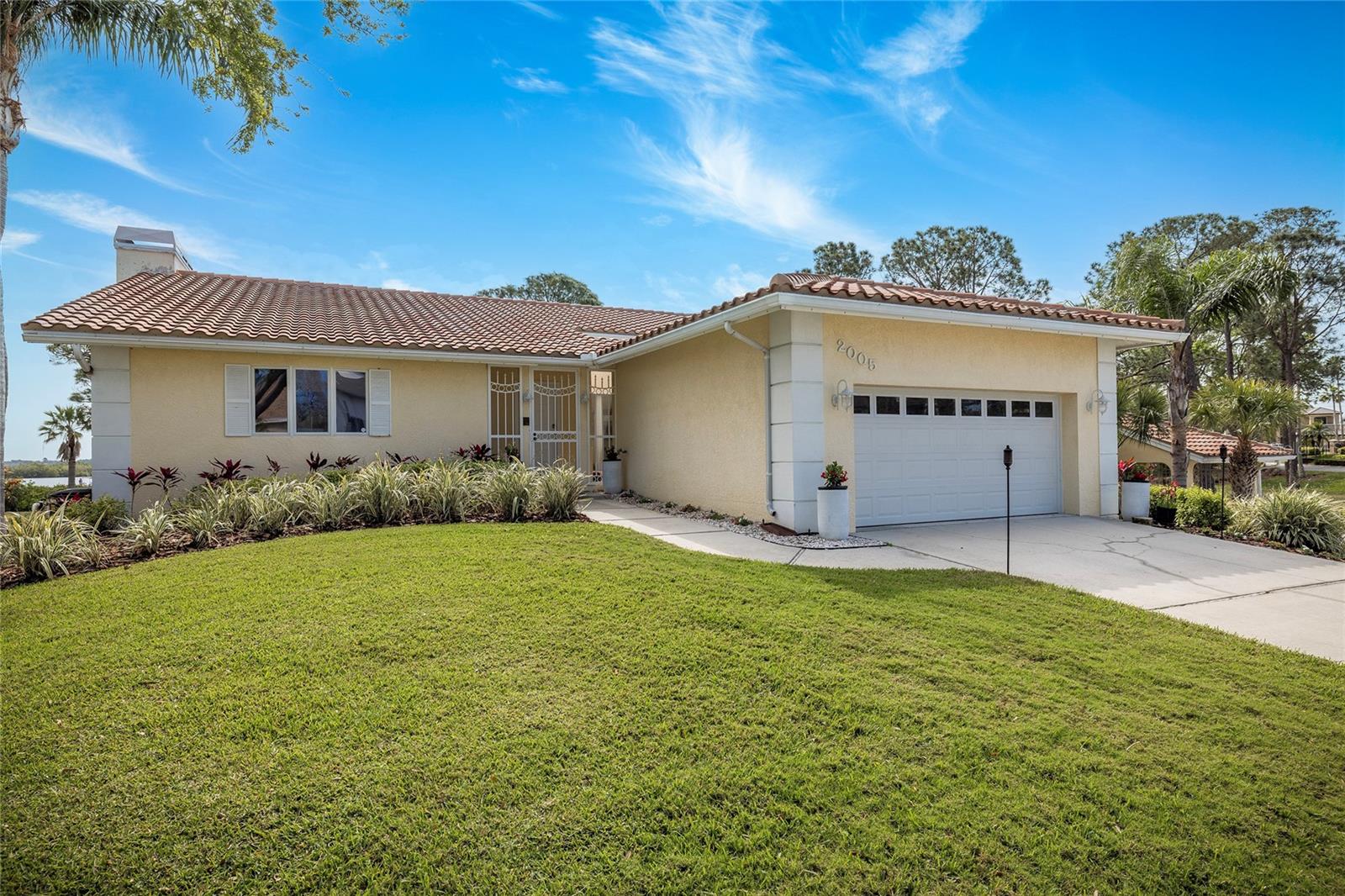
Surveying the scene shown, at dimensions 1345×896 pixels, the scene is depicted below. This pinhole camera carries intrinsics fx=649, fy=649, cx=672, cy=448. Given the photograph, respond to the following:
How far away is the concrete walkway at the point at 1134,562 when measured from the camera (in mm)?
6109

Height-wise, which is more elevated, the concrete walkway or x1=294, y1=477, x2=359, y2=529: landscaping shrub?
x1=294, y1=477, x2=359, y2=529: landscaping shrub

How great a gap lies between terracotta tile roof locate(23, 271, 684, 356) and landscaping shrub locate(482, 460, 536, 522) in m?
4.22

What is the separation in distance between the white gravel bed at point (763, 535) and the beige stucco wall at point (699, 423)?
0.25 m

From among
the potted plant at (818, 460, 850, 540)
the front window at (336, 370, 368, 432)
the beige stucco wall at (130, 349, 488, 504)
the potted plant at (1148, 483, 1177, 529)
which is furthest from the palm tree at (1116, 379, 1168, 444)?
the front window at (336, 370, 368, 432)

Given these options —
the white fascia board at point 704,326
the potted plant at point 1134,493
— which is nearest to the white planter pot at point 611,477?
the white fascia board at point 704,326

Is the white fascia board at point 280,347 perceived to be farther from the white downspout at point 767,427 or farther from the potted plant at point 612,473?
the white downspout at point 767,427

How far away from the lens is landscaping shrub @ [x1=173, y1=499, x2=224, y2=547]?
25.6 feet

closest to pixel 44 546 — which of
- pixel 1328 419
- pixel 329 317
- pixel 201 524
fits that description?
pixel 201 524

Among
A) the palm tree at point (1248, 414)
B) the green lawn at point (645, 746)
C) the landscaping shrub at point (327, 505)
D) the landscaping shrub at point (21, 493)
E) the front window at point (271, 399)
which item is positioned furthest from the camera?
the landscaping shrub at point (21, 493)

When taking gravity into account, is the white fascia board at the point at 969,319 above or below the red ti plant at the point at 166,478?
above

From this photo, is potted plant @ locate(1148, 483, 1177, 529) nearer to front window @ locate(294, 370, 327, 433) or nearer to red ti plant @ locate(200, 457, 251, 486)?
front window @ locate(294, 370, 327, 433)

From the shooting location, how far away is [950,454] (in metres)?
10.9

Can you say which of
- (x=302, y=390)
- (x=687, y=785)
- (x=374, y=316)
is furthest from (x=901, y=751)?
(x=374, y=316)

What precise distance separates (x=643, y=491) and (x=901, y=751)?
10.3 meters
